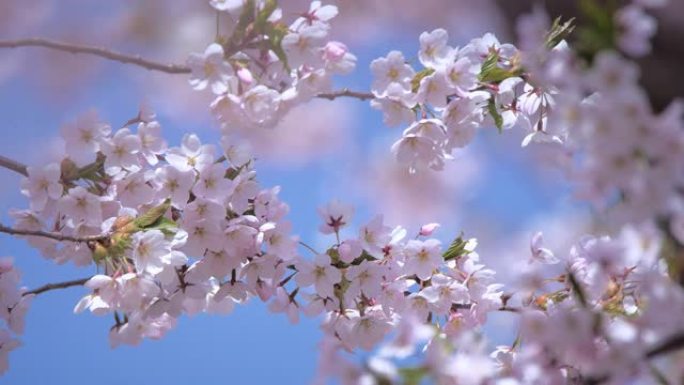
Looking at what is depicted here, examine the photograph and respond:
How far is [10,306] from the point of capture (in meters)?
1.24

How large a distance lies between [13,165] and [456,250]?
0.66m

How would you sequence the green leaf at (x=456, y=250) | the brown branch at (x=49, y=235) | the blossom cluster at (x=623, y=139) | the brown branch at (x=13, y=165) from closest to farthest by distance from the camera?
the blossom cluster at (x=623, y=139) < the brown branch at (x=49, y=235) < the brown branch at (x=13, y=165) < the green leaf at (x=456, y=250)

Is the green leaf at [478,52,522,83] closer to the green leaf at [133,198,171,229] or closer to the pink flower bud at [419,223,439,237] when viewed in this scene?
the pink flower bud at [419,223,439,237]

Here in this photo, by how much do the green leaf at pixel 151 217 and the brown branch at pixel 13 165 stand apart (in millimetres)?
188

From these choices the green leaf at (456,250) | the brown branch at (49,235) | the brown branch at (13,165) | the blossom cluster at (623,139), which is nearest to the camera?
the blossom cluster at (623,139)

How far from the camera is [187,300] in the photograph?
132cm

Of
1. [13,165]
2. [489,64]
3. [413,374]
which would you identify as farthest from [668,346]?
[13,165]

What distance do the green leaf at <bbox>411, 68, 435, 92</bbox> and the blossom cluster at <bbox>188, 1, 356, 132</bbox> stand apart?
13 cm

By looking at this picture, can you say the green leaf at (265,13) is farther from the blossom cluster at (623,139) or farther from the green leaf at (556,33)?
the blossom cluster at (623,139)

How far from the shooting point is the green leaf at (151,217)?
1.13 meters

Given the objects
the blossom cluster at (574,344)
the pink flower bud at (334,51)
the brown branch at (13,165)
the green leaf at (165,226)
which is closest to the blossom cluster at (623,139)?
the blossom cluster at (574,344)

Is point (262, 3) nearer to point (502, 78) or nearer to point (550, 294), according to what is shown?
point (502, 78)

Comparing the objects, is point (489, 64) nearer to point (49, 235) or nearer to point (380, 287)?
point (380, 287)

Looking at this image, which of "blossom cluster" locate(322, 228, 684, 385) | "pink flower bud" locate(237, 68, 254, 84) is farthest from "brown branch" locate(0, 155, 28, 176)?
"blossom cluster" locate(322, 228, 684, 385)
